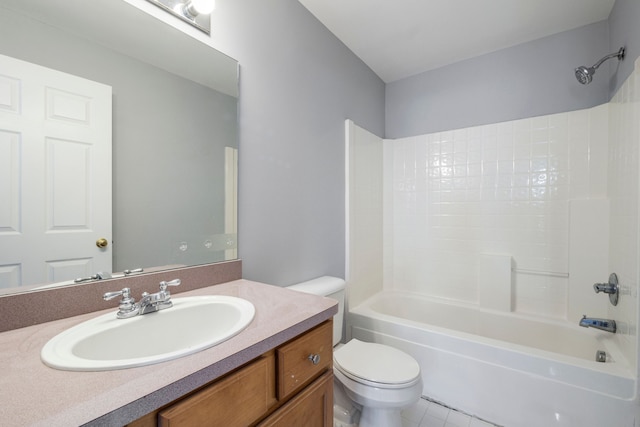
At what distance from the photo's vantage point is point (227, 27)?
1.32 metres

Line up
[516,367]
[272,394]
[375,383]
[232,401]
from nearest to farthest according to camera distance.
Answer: [232,401]
[272,394]
[375,383]
[516,367]

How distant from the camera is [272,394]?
0.74 m

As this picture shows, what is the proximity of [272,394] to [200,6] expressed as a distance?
4.72 ft

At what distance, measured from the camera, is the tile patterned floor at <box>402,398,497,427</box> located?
5.32 feet

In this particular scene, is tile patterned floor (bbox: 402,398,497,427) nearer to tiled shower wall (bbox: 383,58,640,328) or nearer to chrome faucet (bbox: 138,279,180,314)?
tiled shower wall (bbox: 383,58,640,328)

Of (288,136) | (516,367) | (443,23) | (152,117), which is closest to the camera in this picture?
(152,117)

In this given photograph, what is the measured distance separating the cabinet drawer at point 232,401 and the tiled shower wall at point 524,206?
1734 mm

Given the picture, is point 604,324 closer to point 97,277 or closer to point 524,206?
point 524,206

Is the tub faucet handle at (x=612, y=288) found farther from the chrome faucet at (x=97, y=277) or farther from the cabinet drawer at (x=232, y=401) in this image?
the chrome faucet at (x=97, y=277)

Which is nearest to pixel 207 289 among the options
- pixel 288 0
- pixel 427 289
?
pixel 288 0

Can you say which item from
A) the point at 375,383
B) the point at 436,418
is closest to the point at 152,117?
the point at 375,383

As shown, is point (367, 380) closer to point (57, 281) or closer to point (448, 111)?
point (57, 281)

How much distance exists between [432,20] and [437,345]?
2157 mm

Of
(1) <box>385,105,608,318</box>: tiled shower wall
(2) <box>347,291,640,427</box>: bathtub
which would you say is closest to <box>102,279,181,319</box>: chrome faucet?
(2) <box>347,291,640,427</box>: bathtub
